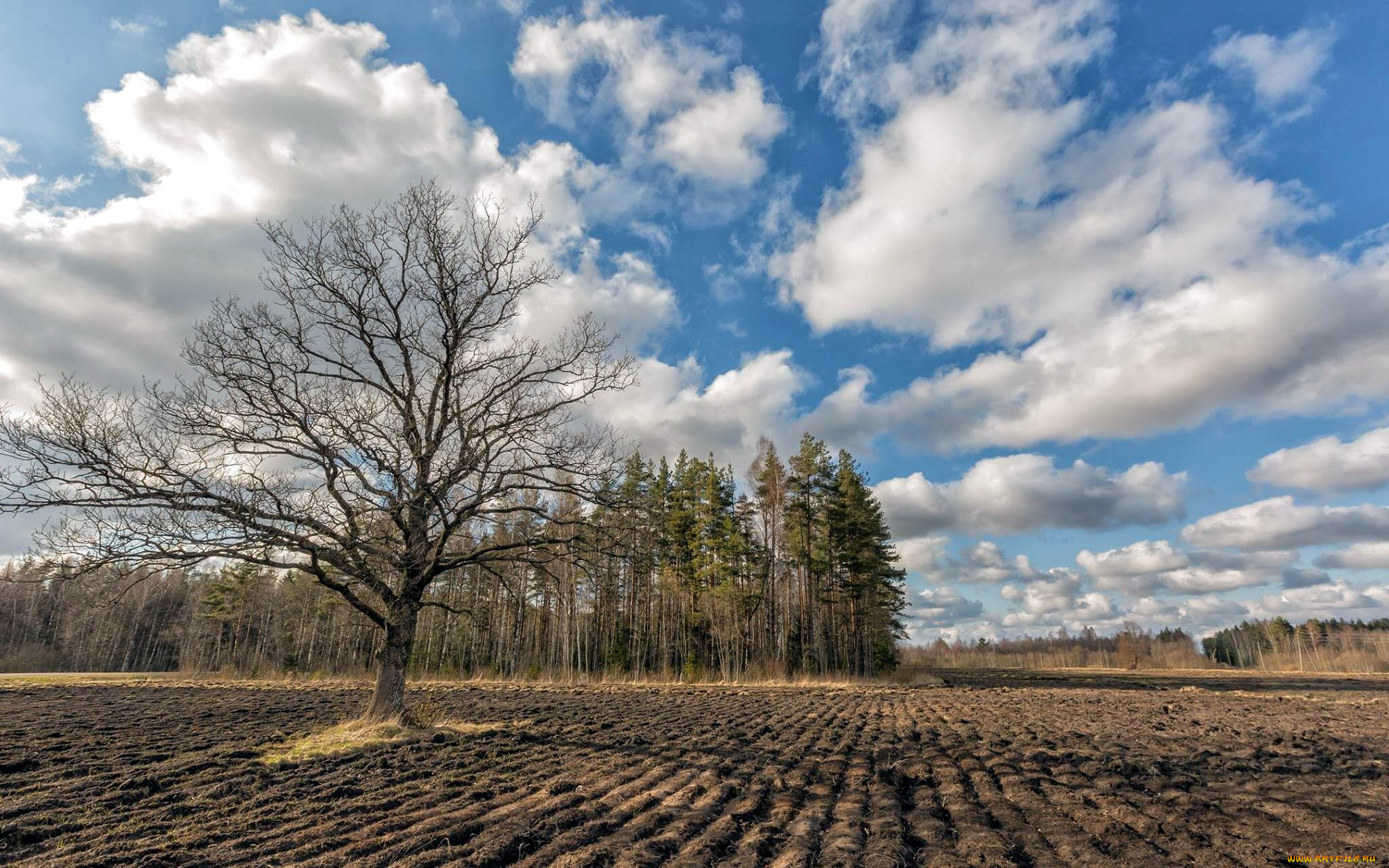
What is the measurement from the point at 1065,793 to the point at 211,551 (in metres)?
12.9

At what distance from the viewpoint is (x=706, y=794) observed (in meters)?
7.40

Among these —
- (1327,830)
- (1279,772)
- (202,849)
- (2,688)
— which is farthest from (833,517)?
(2,688)

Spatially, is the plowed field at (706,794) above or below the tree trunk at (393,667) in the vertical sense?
below

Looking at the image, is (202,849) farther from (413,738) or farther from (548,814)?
(413,738)

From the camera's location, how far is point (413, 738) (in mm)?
10938

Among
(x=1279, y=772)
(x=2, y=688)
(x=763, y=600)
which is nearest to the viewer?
(x=1279, y=772)

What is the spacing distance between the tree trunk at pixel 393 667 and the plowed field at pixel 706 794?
1.60m

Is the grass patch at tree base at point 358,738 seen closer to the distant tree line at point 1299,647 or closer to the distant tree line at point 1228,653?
the distant tree line at point 1228,653

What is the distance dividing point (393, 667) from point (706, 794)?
24.5 ft

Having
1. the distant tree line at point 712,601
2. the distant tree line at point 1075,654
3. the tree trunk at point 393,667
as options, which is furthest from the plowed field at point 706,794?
the distant tree line at point 1075,654

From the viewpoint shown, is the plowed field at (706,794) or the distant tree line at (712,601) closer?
the plowed field at (706,794)

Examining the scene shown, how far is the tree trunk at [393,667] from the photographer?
11828 mm

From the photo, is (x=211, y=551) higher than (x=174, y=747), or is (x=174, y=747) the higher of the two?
(x=211, y=551)

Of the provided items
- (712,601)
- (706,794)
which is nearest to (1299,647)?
(712,601)
